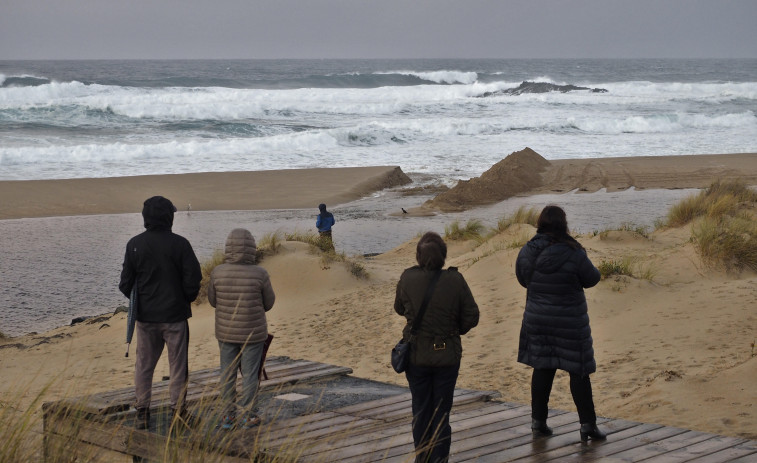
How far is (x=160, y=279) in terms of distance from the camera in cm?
574

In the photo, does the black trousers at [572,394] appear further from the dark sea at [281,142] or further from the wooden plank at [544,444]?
the dark sea at [281,142]

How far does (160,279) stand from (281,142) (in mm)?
29509

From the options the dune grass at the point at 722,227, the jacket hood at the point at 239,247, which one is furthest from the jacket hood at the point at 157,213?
the dune grass at the point at 722,227

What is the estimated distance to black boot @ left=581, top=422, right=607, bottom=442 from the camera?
547 centimetres

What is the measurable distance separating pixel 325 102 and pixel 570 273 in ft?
174

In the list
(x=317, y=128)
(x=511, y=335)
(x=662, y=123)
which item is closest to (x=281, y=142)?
(x=317, y=128)

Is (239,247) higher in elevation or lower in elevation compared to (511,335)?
higher

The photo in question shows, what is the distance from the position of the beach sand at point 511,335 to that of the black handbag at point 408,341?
94.3 inches

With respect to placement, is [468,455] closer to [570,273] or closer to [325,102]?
[570,273]

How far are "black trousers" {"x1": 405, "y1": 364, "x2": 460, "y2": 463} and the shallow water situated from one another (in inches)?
325

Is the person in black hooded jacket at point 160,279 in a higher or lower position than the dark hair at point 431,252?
lower

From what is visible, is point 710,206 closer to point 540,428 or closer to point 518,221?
point 518,221

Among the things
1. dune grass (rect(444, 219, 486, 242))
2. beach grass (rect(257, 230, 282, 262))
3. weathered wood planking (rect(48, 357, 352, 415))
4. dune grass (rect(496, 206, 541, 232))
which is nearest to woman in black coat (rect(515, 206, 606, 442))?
weathered wood planking (rect(48, 357, 352, 415))

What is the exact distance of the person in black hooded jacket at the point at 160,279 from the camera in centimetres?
571
